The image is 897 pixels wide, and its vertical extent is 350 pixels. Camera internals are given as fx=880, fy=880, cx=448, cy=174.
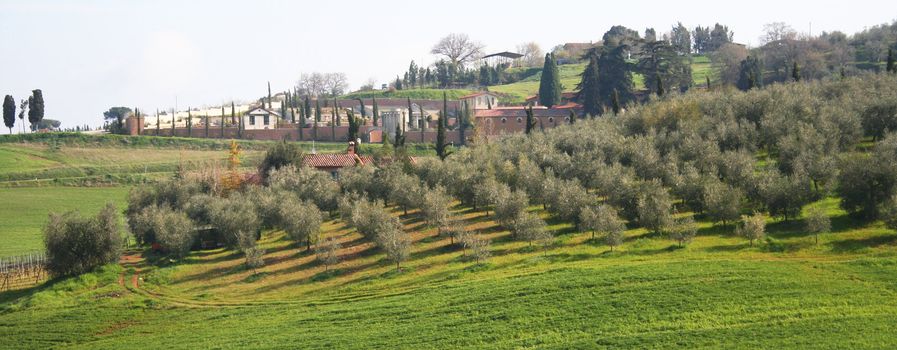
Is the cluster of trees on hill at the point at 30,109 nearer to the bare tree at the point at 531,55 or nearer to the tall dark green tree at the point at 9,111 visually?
the tall dark green tree at the point at 9,111

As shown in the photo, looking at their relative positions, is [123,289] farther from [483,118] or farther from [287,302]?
[483,118]

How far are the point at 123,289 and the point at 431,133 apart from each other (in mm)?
62835

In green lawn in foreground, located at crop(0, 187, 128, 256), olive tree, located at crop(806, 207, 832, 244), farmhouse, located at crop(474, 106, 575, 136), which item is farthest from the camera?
farmhouse, located at crop(474, 106, 575, 136)

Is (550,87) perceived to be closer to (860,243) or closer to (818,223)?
(818,223)

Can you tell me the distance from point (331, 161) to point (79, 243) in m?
26.7

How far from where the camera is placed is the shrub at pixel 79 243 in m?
44.2

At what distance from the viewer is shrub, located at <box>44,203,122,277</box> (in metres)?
44.2

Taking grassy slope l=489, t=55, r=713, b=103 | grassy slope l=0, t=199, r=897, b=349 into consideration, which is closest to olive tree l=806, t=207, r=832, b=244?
grassy slope l=0, t=199, r=897, b=349

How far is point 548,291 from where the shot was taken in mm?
34281

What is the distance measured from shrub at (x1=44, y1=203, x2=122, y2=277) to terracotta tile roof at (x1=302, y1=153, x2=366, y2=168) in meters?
22.4

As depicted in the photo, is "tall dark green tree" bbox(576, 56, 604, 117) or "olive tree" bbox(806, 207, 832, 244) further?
"tall dark green tree" bbox(576, 56, 604, 117)

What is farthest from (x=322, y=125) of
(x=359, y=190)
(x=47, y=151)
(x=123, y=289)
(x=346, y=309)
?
(x=346, y=309)

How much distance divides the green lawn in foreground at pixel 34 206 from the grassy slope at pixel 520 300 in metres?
14.8

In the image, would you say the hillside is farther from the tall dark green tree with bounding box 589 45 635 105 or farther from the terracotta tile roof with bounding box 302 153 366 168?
the tall dark green tree with bounding box 589 45 635 105
